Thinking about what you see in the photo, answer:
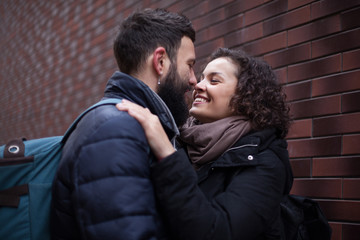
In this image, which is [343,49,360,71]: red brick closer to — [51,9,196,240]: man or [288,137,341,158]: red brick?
[288,137,341,158]: red brick

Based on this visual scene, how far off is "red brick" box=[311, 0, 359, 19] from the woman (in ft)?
1.59

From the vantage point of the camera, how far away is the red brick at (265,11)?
2.45m

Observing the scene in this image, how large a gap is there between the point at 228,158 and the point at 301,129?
0.75m

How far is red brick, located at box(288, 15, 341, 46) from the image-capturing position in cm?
214

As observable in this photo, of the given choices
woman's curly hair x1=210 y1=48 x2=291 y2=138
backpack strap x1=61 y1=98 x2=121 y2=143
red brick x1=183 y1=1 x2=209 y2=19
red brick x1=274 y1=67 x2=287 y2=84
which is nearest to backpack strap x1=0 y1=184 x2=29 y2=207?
backpack strap x1=61 y1=98 x2=121 y2=143

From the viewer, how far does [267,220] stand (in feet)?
5.48

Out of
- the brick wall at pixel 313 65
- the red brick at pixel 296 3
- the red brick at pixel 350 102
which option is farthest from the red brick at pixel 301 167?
the red brick at pixel 296 3

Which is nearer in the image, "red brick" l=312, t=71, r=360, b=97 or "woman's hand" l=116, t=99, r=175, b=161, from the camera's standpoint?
"woman's hand" l=116, t=99, r=175, b=161

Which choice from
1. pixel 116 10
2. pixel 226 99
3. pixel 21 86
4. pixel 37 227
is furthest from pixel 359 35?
pixel 21 86

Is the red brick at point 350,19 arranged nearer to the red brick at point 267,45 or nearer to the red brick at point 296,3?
the red brick at point 296,3

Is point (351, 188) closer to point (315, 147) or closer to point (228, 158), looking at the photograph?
point (315, 147)

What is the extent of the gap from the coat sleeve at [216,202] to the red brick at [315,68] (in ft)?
2.57

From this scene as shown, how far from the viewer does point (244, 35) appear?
2715mm

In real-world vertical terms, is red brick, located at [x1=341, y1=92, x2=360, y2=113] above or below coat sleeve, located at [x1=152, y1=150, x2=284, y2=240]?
above
